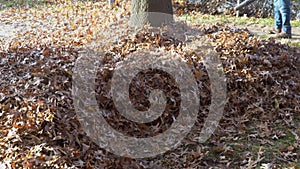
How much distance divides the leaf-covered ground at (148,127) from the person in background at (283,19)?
3.14 ft

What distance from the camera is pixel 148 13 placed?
6.06m

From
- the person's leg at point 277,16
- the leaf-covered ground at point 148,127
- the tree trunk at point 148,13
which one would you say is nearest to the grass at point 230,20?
the person's leg at point 277,16

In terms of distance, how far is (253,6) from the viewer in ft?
31.7

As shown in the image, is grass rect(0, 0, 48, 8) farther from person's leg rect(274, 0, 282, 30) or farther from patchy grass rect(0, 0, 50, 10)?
person's leg rect(274, 0, 282, 30)

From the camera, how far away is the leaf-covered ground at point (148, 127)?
3.53 metres

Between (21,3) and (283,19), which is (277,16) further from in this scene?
(21,3)

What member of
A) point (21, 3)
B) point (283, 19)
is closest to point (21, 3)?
point (21, 3)

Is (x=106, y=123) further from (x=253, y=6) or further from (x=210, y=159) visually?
(x=253, y=6)

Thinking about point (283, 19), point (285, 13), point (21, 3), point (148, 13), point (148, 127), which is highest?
point (21, 3)

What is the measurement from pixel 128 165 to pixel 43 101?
1.23 m

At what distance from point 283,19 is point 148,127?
13.6ft

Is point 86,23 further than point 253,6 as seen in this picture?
No

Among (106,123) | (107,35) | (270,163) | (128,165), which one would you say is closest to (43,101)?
(106,123)

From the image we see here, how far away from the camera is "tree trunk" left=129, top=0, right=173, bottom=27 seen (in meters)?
6.06
